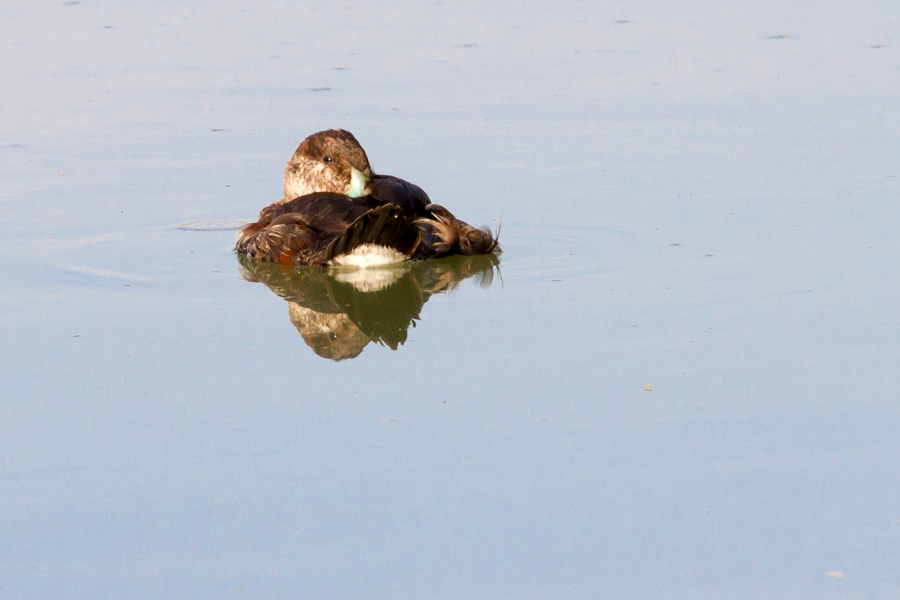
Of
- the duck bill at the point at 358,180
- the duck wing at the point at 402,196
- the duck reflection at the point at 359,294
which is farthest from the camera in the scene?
the duck bill at the point at 358,180

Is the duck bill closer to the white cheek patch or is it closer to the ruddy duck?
the ruddy duck

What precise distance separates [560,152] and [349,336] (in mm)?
4600

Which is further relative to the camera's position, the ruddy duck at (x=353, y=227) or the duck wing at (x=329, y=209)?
the duck wing at (x=329, y=209)

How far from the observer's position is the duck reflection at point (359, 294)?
7.22 metres

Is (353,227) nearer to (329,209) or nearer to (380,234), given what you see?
(380,234)

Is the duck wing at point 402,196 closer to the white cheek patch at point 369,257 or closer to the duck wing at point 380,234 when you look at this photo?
the duck wing at point 380,234

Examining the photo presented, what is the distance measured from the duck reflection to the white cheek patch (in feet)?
0.16

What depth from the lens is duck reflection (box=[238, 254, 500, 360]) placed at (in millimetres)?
7223

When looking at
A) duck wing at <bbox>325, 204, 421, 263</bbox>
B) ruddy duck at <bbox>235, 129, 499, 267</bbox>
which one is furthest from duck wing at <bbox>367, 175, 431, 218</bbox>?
duck wing at <bbox>325, 204, 421, 263</bbox>

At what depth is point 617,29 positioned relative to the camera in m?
16.8

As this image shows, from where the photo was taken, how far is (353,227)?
27.2 ft

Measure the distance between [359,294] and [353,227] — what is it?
1.43 feet

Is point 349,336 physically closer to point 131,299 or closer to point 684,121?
point 131,299

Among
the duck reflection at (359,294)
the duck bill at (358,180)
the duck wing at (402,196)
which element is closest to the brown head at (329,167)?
the duck bill at (358,180)
